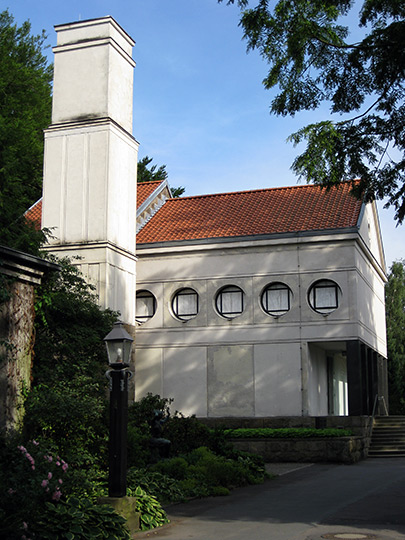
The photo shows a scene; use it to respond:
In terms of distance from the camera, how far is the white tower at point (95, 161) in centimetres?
2722

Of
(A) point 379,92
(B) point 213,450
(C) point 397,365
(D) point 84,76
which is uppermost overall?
(D) point 84,76

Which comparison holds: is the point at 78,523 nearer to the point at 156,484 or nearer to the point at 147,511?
the point at 147,511

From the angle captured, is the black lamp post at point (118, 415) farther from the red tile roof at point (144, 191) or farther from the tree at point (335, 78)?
the red tile roof at point (144, 191)

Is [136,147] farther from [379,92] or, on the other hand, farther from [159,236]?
[379,92]

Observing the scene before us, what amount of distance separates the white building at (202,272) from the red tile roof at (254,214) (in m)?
0.11

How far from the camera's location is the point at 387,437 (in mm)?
28469

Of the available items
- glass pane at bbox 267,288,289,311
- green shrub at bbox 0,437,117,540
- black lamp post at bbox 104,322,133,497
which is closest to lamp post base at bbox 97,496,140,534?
black lamp post at bbox 104,322,133,497

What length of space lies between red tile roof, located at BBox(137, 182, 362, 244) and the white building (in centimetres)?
11

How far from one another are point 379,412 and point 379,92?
2263 centimetres

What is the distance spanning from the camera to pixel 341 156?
13.9 meters

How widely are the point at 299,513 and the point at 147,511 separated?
8.89 feet

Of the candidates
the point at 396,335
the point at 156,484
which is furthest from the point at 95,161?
the point at 396,335

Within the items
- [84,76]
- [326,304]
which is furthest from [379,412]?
[84,76]

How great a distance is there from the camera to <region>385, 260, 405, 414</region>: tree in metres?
46.4
